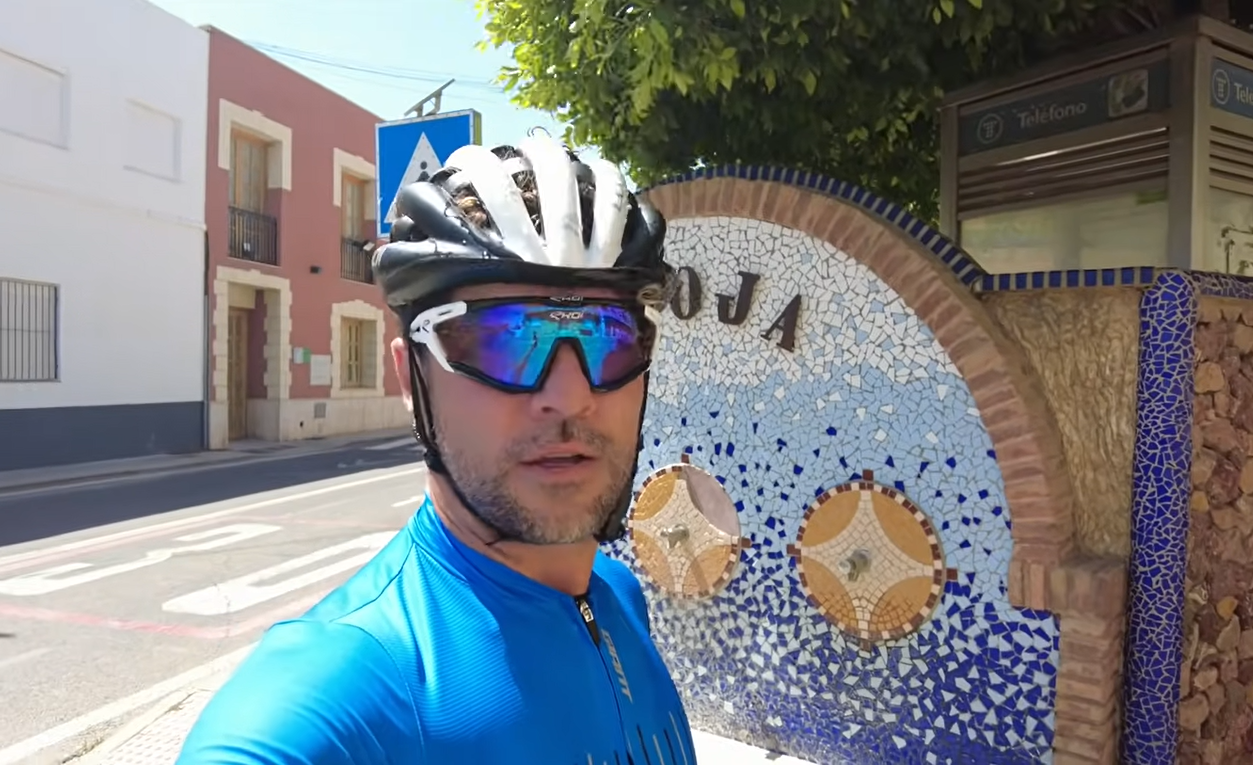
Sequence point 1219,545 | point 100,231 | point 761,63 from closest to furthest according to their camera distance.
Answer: point 1219,545, point 761,63, point 100,231

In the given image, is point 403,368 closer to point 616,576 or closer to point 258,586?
point 616,576

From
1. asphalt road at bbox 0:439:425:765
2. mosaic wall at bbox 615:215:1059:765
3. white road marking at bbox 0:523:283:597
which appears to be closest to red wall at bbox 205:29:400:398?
asphalt road at bbox 0:439:425:765

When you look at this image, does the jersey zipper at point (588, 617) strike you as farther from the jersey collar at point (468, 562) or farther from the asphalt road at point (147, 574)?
the asphalt road at point (147, 574)

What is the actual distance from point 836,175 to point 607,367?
15.5 feet

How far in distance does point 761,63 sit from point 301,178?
1759 centimetres

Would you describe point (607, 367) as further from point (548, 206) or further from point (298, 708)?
point (298, 708)

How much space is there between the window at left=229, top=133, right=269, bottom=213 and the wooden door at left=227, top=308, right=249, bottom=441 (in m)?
2.28

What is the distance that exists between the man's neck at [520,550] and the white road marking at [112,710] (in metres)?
3.71

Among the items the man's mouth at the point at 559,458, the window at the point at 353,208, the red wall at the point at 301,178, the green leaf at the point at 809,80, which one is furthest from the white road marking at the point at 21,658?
the window at the point at 353,208

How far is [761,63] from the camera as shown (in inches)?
143

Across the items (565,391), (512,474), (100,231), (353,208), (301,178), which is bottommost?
(512,474)

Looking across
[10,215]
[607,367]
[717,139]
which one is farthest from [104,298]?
[607,367]

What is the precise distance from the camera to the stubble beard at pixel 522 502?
127cm

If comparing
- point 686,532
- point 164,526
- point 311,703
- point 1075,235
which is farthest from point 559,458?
point 164,526
